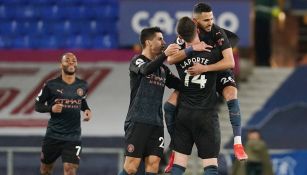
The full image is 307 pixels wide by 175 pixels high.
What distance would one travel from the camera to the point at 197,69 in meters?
11.9

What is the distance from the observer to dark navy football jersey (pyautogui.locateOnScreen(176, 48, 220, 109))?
12.0m

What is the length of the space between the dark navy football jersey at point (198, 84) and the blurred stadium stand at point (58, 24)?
8162 mm

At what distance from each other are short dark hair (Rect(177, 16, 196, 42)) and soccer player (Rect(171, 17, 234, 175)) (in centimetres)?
2

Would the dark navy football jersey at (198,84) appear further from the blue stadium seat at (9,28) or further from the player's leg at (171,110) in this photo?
the blue stadium seat at (9,28)

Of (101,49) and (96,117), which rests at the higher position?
(101,49)

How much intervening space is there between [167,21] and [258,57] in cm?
663

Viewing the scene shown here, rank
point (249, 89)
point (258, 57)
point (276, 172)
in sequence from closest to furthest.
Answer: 1. point (276, 172)
2. point (249, 89)
3. point (258, 57)

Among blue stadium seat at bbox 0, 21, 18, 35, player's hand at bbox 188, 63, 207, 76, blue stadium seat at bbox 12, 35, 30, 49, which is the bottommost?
player's hand at bbox 188, 63, 207, 76

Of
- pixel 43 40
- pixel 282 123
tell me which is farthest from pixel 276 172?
pixel 43 40

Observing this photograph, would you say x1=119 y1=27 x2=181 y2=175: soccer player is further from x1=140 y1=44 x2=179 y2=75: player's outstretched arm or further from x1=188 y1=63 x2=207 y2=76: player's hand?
x1=188 y1=63 x2=207 y2=76: player's hand

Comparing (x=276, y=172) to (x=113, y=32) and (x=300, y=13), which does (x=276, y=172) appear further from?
(x=300, y=13)

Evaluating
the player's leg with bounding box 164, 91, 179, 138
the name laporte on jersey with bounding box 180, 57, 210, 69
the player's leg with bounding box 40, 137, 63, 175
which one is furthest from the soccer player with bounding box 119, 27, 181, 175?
the player's leg with bounding box 40, 137, 63, 175

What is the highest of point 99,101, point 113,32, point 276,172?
point 113,32

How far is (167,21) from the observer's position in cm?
1952
